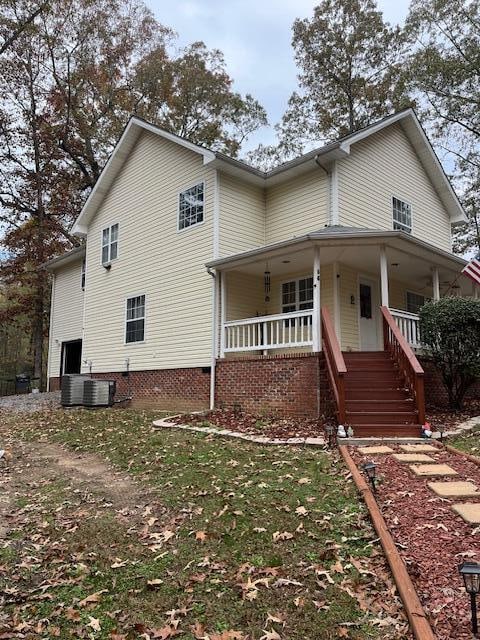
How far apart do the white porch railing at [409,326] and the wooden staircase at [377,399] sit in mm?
1280

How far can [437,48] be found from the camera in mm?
21750

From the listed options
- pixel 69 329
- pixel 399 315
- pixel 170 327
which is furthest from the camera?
pixel 69 329

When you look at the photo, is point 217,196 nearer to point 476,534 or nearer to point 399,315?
point 399,315

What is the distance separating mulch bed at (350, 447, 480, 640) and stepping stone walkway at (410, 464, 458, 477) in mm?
79

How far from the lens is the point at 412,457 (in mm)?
6465

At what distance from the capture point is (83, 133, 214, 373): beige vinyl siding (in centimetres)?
1269

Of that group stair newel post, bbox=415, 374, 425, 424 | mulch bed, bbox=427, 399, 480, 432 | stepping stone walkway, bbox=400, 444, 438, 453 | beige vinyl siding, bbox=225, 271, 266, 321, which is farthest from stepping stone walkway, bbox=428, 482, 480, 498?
beige vinyl siding, bbox=225, 271, 266, 321

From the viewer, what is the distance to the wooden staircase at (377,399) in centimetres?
796

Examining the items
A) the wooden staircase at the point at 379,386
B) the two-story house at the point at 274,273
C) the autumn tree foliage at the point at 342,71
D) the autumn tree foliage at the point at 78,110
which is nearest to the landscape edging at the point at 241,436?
the wooden staircase at the point at 379,386

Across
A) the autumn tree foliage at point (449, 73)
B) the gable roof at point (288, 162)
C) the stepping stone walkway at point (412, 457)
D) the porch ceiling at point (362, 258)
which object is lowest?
the stepping stone walkway at point (412, 457)

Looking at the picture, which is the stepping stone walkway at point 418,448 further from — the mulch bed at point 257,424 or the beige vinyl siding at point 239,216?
the beige vinyl siding at point 239,216

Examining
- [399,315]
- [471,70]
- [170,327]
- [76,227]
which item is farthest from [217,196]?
[471,70]

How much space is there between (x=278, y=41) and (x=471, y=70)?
9.48 m

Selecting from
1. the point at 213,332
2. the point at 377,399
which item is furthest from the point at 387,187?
the point at 377,399
